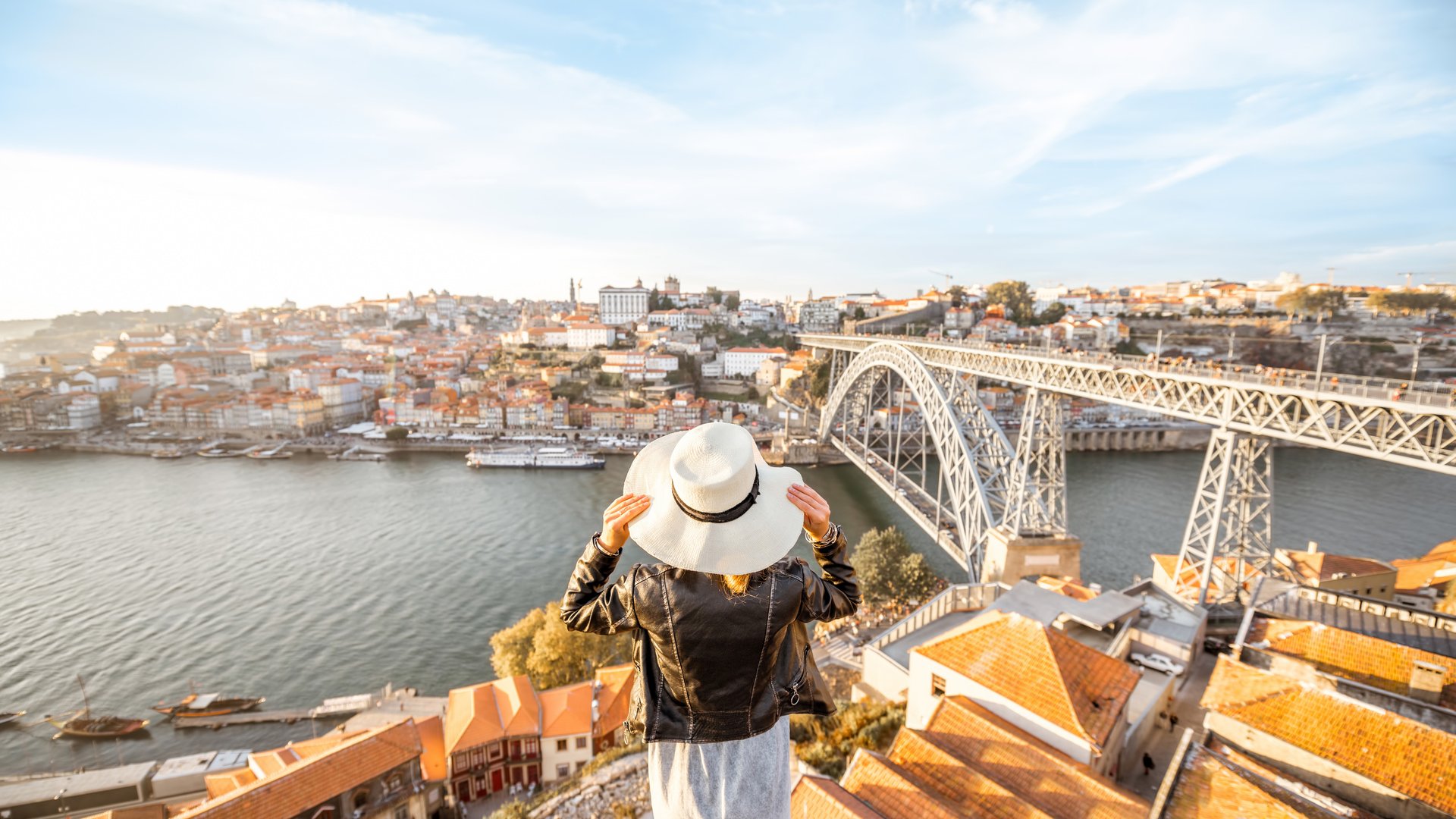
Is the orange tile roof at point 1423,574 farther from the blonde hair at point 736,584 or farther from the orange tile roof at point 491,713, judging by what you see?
the blonde hair at point 736,584

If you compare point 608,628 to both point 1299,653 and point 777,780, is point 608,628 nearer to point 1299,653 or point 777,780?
point 777,780

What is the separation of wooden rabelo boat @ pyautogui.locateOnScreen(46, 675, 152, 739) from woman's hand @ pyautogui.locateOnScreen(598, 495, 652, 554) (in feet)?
53.8

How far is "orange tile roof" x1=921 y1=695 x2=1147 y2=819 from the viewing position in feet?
15.6

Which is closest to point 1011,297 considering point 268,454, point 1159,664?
point 1159,664

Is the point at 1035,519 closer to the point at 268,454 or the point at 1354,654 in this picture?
the point at 1354,654

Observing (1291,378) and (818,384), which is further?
(818,384)

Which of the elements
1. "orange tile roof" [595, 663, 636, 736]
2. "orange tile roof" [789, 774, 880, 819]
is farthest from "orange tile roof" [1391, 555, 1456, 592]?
"orange tile roof" [595, 663, 636, 736]

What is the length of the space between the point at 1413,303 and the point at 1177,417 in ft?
157

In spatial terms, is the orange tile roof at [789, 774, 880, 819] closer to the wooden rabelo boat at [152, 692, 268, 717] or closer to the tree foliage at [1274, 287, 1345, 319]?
the wooden rabelo boat at [152, 692, 268, 717]

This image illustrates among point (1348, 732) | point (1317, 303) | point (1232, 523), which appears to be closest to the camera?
point (1348, 732)

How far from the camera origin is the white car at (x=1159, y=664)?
733 cm

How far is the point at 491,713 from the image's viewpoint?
9977mm

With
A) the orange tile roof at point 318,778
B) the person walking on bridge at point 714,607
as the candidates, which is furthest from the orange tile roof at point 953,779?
the orange tile roof at point 318,778

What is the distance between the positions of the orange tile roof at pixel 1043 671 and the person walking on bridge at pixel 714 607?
5.38m
